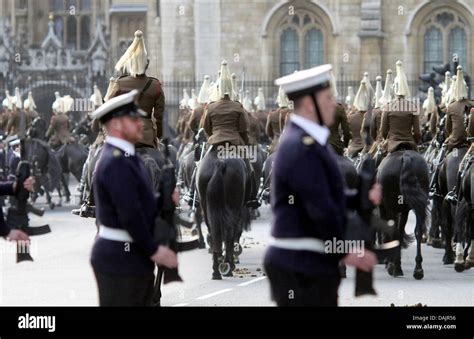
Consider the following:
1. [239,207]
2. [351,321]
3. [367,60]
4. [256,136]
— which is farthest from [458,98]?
[367,60]

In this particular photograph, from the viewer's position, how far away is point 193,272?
727 inches

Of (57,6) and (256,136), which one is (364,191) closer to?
(256,136)

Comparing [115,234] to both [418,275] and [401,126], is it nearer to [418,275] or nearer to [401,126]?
[418,275]

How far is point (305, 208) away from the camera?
26.6ft

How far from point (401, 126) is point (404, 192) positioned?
A: 0.93 m

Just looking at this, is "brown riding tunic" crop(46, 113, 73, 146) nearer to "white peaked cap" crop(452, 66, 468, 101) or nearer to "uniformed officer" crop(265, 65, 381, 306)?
"white peaked cap" crop(452, 66, 468, 101)

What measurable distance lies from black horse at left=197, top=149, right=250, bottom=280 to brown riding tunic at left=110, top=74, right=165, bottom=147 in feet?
9.96

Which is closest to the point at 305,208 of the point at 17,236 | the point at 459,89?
the point at 17,236

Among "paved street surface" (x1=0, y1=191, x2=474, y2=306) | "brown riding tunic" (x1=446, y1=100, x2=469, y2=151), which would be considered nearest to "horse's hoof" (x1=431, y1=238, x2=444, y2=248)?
"paved street surface" (x1=0, y1=191, x2=474, y2=306)

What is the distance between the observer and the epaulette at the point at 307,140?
8.11m

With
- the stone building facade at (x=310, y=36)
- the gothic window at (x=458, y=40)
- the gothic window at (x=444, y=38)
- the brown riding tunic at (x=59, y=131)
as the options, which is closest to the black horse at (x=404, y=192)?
the brown riding tunic at (x=59, y=131)

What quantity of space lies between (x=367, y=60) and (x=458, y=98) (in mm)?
28504

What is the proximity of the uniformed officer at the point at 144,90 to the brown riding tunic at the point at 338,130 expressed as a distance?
344 cm

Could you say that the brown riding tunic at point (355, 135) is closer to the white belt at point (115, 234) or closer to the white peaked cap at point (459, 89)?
the white peaked cap at point (459, 89)
